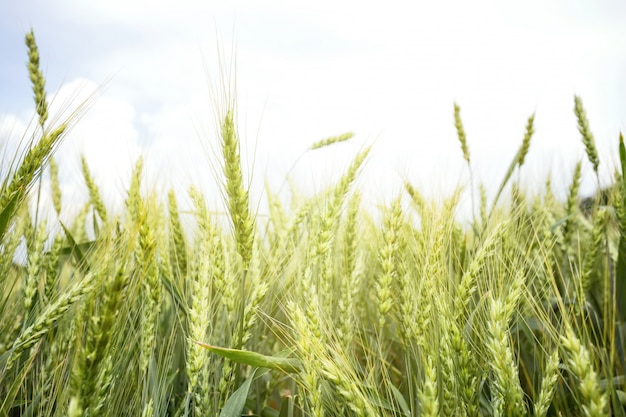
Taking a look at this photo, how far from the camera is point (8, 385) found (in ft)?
4.01

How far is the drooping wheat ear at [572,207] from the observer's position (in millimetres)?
1925

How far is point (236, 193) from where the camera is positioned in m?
1.06

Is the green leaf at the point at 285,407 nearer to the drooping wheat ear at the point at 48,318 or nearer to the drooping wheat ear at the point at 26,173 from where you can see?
the drooping wheat ear at the point at 48,318

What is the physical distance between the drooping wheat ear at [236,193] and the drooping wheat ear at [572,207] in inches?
49.4

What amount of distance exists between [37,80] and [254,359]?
1.15 metres

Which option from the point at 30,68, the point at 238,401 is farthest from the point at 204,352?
the point at 30,68

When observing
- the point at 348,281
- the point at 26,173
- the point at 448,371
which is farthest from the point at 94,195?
the point at 448,371

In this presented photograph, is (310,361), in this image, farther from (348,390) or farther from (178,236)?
(178,236)

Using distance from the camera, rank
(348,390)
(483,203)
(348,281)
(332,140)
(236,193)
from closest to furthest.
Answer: (348,390) → (236,193) → (348,281) → (483,203) → (332,140)

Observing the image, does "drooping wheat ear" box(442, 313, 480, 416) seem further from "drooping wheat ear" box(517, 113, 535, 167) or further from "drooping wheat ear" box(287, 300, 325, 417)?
"drooping wheat ear" box(517, 113, 535, 167)

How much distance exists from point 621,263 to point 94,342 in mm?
1548

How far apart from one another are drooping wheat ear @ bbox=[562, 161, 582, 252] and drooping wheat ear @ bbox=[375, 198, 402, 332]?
88 centimetres

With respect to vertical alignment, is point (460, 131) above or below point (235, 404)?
above

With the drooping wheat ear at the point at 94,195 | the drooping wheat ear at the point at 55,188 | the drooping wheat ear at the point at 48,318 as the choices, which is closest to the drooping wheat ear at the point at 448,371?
the drooping wheat ear at the point at 48,318
